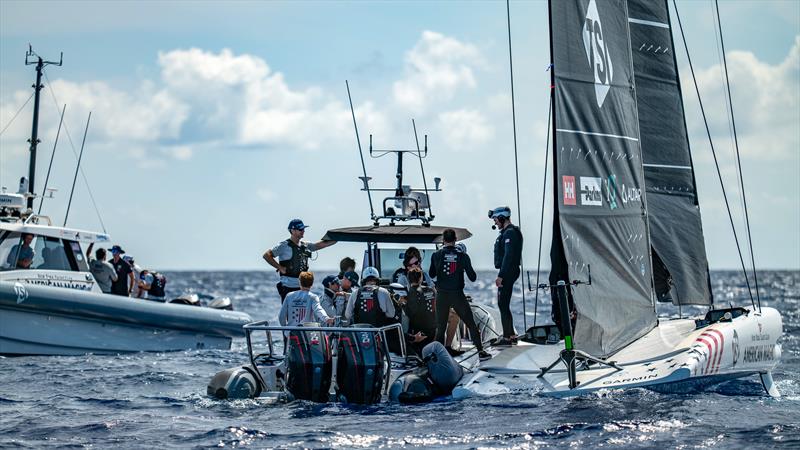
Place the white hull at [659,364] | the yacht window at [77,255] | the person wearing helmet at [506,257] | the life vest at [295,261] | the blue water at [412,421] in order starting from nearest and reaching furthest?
1. the blue water at [412,421]
2. the white hull at [659,364]
3. the person wearing helmet at [506,257]
4. the life vest at [295,261]
5. the yacht window at [77,255]

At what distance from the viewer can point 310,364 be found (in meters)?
12.4

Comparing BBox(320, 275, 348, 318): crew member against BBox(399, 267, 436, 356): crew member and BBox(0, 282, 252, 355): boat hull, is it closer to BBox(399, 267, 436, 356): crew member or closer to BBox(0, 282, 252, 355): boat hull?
BBox(399, 267, 436, 356): crew member

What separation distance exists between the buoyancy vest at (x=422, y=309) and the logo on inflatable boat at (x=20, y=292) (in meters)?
8.05

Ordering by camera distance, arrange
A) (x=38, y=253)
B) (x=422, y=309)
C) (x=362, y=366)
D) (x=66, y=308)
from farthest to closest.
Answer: (x=38, y=253), (x=66, y=308), (x=422, y=309), (x=362, y=366)

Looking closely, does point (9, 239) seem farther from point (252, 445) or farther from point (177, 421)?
point (252, 445)

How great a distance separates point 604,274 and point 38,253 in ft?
38.7

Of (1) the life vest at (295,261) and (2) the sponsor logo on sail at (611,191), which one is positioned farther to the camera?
(1) the life vest at (295,261)

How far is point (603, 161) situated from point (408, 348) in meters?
3.41

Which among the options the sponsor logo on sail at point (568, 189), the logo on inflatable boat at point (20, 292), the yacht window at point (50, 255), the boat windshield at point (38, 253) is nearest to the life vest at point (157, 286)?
the boat windshield at point (38, 253)

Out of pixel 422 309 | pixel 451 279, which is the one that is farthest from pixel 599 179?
pixel 422 309

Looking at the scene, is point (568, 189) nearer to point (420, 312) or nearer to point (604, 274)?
point (604, 274)

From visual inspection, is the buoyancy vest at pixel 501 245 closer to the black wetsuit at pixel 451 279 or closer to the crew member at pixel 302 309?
the black wetsuit at pixel 451 279

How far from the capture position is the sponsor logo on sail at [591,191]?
483 inches

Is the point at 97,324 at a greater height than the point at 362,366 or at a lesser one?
greater
